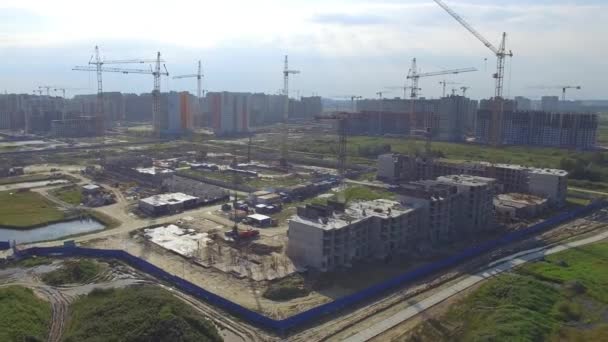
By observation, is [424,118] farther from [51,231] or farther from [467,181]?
[51,231]

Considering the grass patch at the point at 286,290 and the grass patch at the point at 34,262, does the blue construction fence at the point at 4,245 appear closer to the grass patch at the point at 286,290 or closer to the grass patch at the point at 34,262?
the grass patch at the point at 34,262

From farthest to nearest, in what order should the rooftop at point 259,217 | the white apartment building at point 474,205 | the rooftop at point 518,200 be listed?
the rooftop at point 518,200, the rooftop at point 259,217, the white apartment building at point 474,205

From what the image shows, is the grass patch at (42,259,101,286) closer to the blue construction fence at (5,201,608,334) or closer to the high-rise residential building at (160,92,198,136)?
the blue construction fence at (5,201,608,334)

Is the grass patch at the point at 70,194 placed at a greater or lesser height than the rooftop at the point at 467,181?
lesser

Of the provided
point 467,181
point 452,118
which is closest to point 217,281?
point 467,181

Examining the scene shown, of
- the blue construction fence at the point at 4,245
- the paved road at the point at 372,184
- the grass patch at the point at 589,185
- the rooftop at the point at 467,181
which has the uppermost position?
the rooftop at the point at 467,181

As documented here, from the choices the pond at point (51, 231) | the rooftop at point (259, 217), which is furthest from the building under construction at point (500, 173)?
the pond at point (51, 231)
